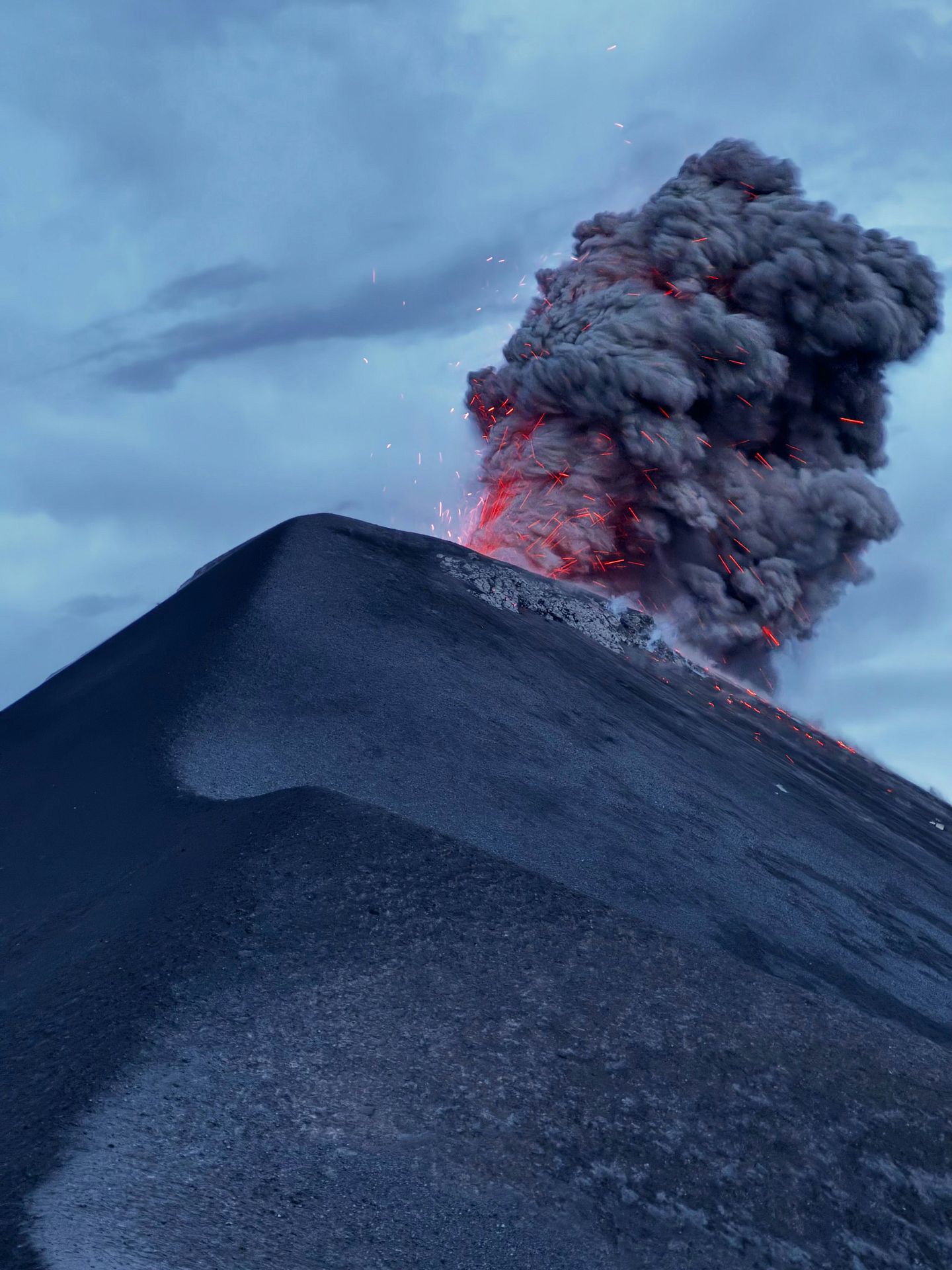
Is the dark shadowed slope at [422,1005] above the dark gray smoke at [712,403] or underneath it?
underneath

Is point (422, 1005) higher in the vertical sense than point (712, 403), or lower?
lower

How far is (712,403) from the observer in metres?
30.6

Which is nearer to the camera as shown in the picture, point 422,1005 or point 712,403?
point 422,1005

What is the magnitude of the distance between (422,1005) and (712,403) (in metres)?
26.2

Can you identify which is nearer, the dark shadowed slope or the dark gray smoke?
the dark shadowed slope

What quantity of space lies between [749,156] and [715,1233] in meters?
31.5

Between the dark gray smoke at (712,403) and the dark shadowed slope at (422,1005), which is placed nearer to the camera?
the dark shadowed slope at (422,1005)

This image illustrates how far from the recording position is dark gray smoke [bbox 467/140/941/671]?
94.2ft

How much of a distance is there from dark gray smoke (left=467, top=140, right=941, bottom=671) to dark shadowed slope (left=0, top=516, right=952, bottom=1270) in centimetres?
1620

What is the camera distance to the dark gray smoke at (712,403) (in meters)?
28.7

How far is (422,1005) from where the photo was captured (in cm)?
671

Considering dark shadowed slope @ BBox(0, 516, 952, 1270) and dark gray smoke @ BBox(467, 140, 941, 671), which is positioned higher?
dark gray smoke @ BBox(467, 140, 941, 671)

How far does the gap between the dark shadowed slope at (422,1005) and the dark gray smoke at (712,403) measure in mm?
16198

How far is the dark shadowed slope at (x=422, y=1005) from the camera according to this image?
5.41 meters
